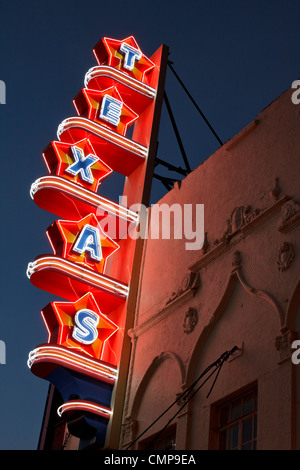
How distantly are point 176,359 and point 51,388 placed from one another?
30.2ft

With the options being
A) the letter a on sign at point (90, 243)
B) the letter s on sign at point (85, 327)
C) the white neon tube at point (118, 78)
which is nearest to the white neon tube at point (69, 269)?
the letter a on sign at point (90, 243)

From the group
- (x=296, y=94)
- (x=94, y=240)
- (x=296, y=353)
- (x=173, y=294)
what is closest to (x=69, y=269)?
(x=94, y=240)

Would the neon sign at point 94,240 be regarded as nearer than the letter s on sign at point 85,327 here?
Yes

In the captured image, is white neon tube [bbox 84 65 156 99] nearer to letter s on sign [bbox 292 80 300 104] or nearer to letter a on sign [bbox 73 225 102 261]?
letter a on sign [bbox 73 225 102 261]

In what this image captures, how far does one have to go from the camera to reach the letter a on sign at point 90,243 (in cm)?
1802

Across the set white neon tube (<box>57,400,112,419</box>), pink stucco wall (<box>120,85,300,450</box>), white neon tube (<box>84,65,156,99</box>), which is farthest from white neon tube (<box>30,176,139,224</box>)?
white neon tube (<box>57,400,112,419</box>)

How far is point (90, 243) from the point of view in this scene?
18.2 metres

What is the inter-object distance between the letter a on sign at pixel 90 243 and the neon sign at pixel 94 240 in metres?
0.02

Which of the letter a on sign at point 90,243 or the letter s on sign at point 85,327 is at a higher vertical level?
the letter a on sign at point 90,243

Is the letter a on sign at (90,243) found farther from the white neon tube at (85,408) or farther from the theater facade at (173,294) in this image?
the white neon tube at (85,408)

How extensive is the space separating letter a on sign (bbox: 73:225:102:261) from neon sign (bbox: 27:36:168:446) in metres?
0.02

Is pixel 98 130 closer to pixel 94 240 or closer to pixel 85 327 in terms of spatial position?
pixel 94 240

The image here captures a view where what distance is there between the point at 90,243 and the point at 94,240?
0.46ft
